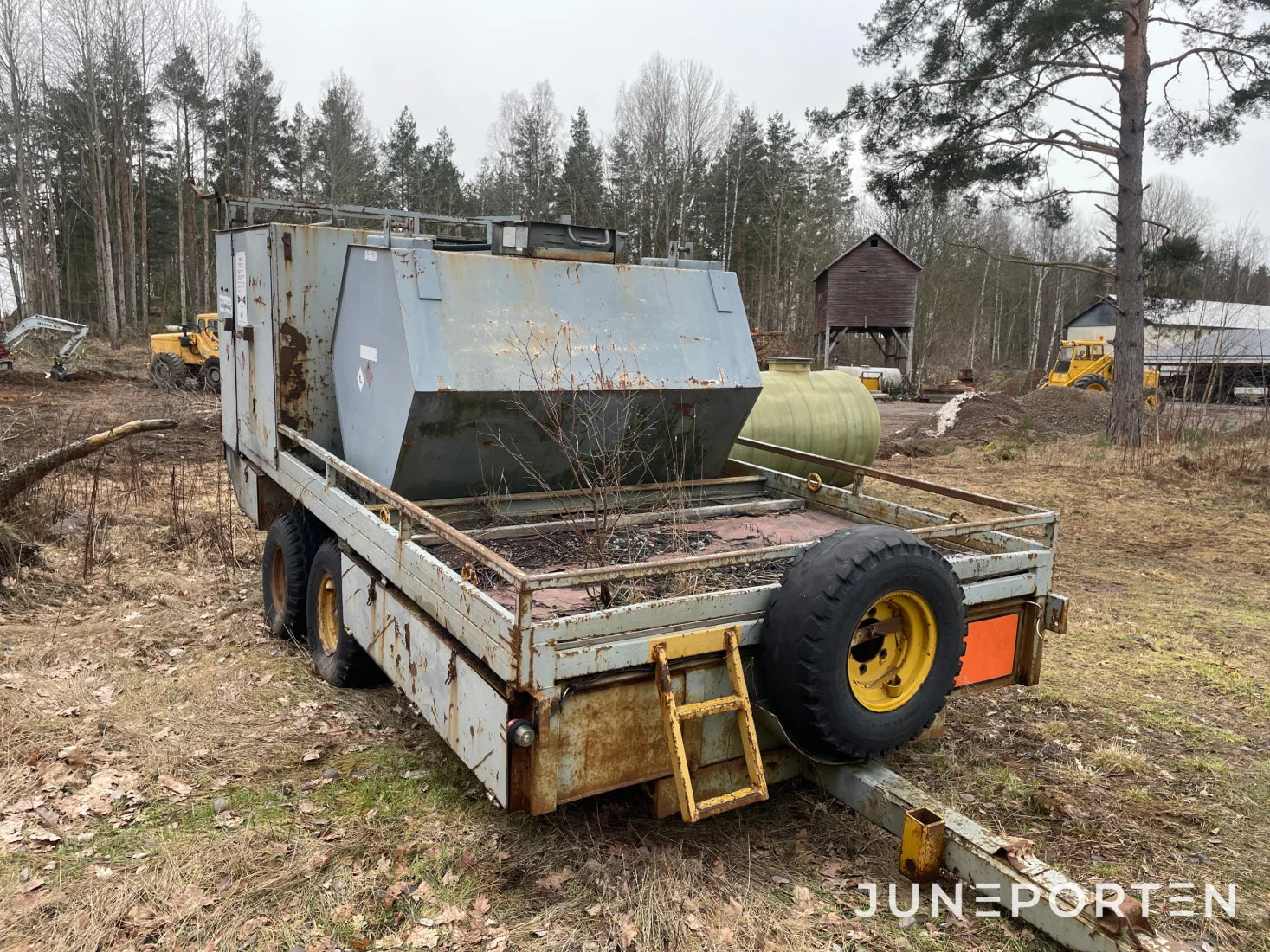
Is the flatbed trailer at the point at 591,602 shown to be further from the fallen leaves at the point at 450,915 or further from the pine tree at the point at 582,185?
the pine tree at the point at 582,185

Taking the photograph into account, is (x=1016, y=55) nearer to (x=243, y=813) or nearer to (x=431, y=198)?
(x=243, y=813)

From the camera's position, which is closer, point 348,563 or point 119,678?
point 348,563

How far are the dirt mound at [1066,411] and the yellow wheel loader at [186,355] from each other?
1993 centimetres

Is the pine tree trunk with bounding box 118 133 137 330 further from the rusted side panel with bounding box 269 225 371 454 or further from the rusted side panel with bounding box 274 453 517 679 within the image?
the rusted side panel with bounding box 274 453 517 679

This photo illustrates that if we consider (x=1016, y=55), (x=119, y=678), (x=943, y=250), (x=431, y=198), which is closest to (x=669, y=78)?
(x=431, y=198)

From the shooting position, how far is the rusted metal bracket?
2684 millimetres

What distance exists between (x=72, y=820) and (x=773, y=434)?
702 centimetres

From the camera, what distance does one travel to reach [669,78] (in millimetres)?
37219

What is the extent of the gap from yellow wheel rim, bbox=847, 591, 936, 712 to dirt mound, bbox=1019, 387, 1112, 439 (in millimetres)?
16785

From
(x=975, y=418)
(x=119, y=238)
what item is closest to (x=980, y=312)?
(x=975, y=418)

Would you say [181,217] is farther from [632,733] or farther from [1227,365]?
[1227,365]

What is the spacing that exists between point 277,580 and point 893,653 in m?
4.16

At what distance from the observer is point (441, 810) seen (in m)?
3.77

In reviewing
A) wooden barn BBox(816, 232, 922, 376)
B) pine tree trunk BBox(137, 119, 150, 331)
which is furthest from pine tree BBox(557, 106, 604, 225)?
pine tree trunk BBox(137, 119, 150, 331)
